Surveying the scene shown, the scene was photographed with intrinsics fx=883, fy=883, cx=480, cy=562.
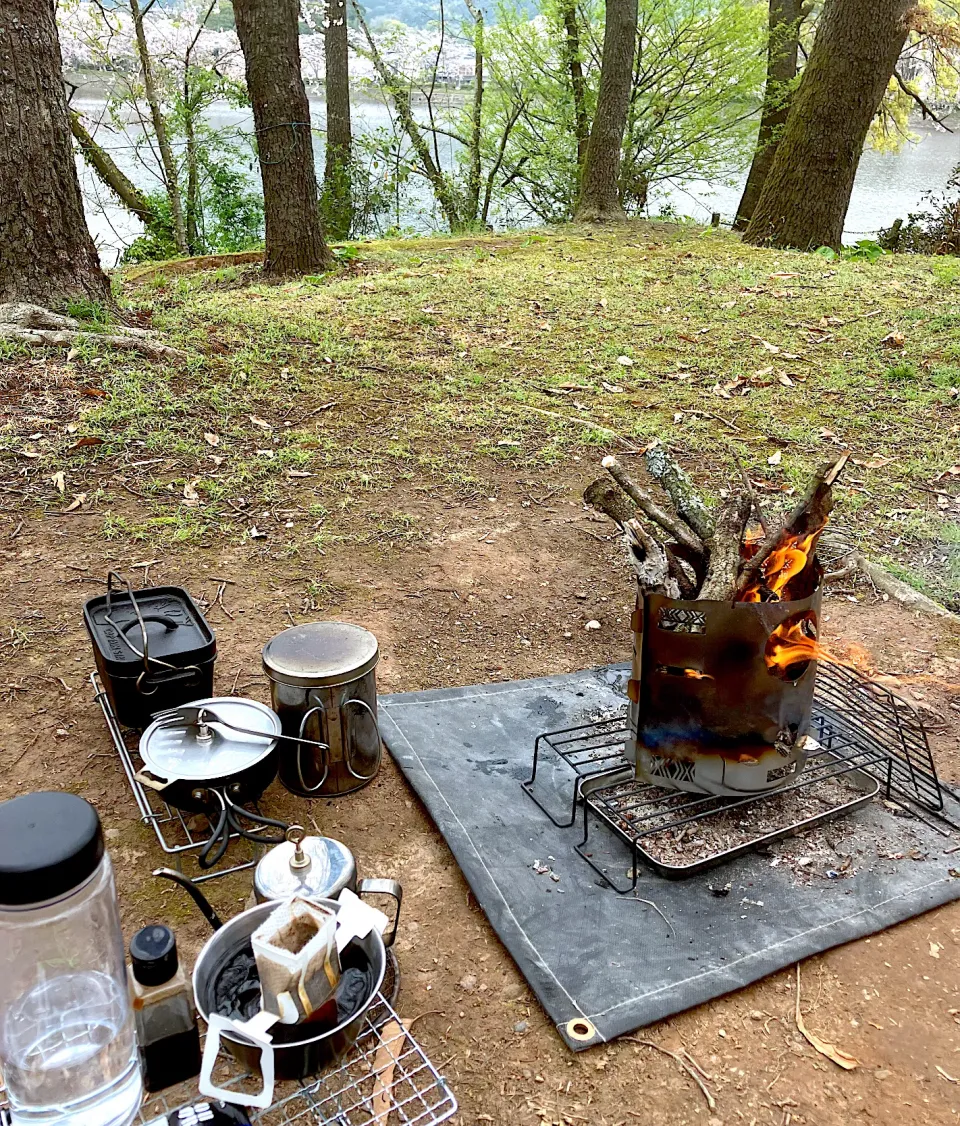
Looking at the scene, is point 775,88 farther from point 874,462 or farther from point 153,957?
point 153,957

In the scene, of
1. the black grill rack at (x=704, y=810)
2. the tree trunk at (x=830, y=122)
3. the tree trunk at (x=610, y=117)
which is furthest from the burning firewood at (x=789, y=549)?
the tree trunk at (x=610, y=117)

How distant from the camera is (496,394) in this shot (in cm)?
554

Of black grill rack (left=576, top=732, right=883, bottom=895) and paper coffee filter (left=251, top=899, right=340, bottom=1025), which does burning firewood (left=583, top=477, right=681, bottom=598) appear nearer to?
black grill rack (left=576, top=732, right=883, bottom=895)

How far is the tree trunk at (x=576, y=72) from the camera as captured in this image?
13.0m

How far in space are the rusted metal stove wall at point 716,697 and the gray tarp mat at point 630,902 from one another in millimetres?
244

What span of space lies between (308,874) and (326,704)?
0.69 meters

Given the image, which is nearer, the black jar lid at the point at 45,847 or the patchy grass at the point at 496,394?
the black jar lid at the point at 45,847

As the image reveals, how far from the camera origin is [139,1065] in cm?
161

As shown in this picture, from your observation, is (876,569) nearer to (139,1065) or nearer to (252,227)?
(139,1065)

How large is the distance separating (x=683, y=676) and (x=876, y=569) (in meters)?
1.91

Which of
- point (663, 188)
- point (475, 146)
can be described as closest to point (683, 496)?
point (475, 146)

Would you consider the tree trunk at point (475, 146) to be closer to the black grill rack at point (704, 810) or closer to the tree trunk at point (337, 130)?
the tree trunk at point (337, 130)

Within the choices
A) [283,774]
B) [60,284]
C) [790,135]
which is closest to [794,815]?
[283,774]

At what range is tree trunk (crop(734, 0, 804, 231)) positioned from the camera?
38.8ft
